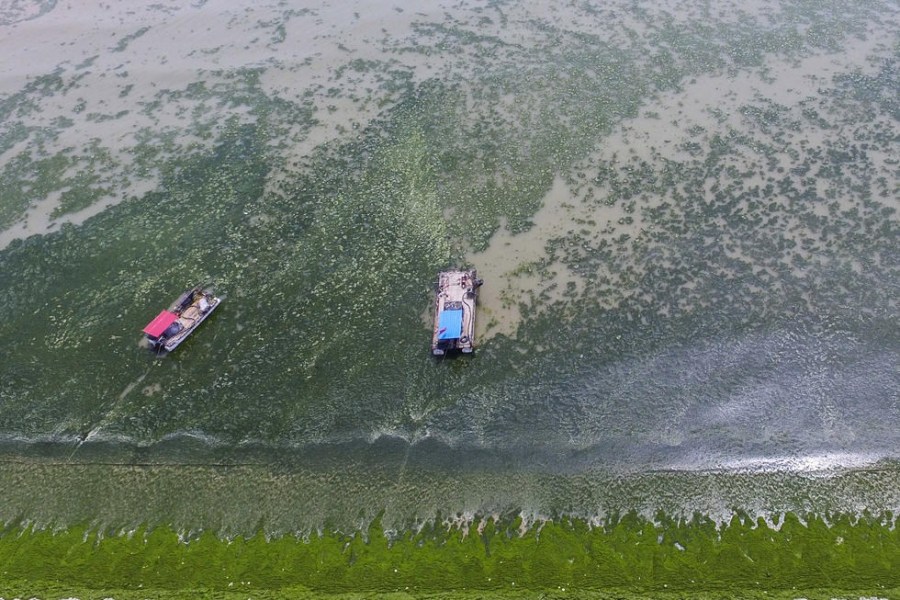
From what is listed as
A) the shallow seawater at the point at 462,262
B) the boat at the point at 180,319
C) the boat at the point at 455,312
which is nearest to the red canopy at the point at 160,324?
the boat at the point at 180,319

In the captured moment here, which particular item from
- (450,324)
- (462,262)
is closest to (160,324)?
(450,324)

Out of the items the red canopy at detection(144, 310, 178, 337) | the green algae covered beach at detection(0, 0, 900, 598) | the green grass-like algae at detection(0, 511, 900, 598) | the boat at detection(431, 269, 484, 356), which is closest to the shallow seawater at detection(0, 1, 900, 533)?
the green algae covered beach at detection(0, 0, 900, 598)

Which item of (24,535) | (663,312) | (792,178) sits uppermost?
(792,178)

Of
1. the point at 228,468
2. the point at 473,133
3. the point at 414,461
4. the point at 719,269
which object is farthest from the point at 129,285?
the point at 719,269

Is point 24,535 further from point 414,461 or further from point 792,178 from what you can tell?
point 792,178

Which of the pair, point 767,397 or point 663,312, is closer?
point 767,397

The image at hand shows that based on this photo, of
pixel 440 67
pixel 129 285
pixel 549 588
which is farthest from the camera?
pixel 440 67

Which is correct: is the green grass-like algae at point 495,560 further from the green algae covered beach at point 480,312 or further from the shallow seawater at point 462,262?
the shallow seawater at point 462,262
